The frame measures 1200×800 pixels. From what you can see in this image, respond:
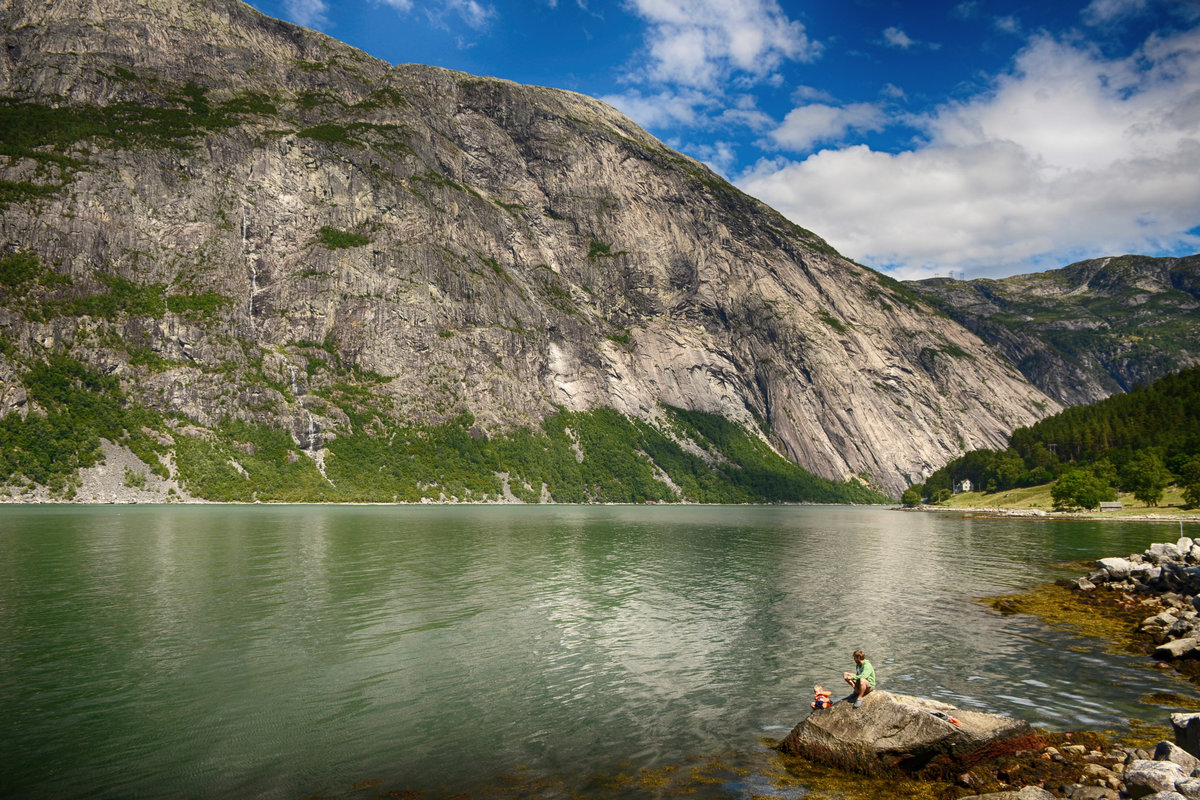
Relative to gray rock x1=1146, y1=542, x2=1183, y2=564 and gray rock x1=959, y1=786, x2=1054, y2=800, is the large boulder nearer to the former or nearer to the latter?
gray rock x1=959, y1=786, x2=1054, y2=800

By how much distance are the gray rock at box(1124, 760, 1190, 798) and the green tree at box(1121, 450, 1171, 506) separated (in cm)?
14355

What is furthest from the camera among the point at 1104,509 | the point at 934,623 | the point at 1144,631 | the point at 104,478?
the point at 104,478

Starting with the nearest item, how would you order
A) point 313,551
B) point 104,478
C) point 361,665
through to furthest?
point 361,665 < point 313,551 < point 104,478

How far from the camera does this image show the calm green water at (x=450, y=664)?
19.0m

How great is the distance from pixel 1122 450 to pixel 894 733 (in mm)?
176048

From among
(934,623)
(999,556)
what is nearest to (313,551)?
(934,623)

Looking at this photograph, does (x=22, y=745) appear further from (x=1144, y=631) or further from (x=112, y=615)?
(x=1144, y=631)

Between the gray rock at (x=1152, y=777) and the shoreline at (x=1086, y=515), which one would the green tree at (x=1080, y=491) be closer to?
the shoreline at (x=1086, y=515)

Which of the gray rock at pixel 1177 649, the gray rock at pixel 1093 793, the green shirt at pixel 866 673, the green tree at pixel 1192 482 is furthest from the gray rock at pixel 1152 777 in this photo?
the green tree at pixel 1192 482

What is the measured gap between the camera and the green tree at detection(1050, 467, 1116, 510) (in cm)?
13962

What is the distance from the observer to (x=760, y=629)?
37.0 m

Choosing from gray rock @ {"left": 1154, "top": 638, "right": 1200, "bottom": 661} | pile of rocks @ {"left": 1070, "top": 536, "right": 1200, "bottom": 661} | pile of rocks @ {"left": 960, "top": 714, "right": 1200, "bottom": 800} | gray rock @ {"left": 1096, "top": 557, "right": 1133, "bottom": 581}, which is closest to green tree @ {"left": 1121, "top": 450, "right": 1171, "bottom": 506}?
pile of rocks @ {"left": 1070, "top": 536, "right": 1200, "bottom": 661}

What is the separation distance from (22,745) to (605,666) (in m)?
19.6

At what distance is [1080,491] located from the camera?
460 feet
